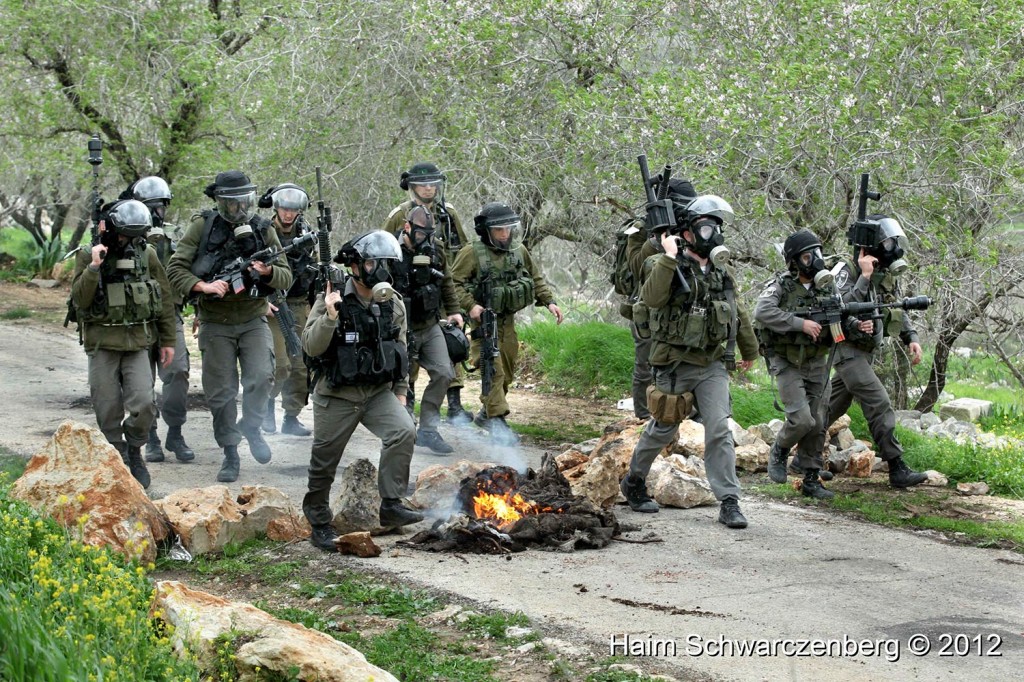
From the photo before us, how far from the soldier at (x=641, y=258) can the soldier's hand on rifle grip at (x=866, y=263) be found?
1303mm

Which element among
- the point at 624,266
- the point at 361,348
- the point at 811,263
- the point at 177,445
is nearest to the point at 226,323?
the point at 177,445

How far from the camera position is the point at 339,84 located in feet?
49.3

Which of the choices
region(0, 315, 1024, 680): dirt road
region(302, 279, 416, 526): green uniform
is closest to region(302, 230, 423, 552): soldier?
region(302, 279, 416, 526): green uniform

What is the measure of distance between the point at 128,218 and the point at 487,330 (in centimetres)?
323

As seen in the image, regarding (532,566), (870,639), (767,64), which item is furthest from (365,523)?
(767,64)

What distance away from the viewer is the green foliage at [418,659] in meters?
5.09

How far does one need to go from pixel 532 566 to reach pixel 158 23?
11460 mm

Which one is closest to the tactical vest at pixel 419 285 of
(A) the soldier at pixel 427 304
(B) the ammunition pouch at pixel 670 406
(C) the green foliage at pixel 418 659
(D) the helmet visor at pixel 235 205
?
(A) the soldier at pixel 427 304

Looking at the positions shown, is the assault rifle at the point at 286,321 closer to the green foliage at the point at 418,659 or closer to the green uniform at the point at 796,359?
the green uniform at the point at 796,359

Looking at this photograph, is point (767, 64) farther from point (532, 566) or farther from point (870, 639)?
point (870, 639)

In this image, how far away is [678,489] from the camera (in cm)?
836

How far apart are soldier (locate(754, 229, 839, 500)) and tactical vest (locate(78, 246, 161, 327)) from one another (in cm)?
425

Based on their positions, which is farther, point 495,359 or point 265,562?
point 495,359

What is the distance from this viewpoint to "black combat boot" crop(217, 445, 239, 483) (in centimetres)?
892
